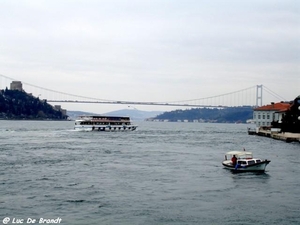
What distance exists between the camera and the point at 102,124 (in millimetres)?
82562

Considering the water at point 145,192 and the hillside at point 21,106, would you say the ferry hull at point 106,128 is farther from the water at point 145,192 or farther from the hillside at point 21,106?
the hillside at point 21,106

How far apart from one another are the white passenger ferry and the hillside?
94.4m

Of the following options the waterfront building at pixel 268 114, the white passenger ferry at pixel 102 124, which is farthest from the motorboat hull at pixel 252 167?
the waterfront building at pixel 268 114

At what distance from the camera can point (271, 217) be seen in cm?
1602

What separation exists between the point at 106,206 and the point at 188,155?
1987 cm

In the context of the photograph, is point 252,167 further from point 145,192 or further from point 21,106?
point 21,106

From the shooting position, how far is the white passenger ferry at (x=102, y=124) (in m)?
80.8

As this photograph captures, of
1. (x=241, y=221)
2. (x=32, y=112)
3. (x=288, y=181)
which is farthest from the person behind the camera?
(x=32, y=112)

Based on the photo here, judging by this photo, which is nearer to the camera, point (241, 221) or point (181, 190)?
point (241, 221)

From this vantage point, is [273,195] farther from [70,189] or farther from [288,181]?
[70,189]

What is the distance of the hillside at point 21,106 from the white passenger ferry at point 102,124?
94374 millimetres

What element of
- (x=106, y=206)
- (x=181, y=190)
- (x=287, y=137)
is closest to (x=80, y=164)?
(x=181, y=190)

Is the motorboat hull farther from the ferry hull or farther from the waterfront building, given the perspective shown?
the waterfront building

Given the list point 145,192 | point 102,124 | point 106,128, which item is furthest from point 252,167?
point 106,128
